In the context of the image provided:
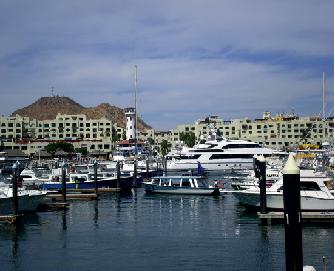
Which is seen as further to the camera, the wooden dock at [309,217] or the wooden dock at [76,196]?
the wooden dock at [76,196]

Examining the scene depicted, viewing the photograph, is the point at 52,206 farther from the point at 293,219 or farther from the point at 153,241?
the point at 293,219

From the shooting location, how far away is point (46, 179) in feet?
193

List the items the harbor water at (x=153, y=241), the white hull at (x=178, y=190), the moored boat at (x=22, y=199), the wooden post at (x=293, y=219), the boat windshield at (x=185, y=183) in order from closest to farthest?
1. the wooden post at (x=293, y=219)
2. the harbor water at (x=153, y=241)
3. the moored boat at (x=22, y=199)
4. the white hull at (x=178, y=190)
5. the boat windshield at (x=185, y=183)

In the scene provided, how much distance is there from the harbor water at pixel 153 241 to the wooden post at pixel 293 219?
965 cm

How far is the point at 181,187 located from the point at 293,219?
3983cm

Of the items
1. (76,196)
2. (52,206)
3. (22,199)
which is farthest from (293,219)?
(76,196)

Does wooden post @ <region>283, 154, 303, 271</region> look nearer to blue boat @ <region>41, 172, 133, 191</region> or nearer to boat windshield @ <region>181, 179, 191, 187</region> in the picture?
boat windshield @ <region>181, 179, 191, 187</region>

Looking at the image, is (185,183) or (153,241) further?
(185,183)

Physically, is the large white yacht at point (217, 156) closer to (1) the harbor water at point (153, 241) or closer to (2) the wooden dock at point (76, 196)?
(2) the wooden dock at point (76, 196)

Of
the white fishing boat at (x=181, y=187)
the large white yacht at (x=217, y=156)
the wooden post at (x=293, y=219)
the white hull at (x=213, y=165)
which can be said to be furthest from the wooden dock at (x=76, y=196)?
the large white yacht at (x=217, y=156)

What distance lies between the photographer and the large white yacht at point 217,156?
317 ft

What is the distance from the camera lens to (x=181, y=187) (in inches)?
2105

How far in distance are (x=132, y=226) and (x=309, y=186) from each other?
11104mm

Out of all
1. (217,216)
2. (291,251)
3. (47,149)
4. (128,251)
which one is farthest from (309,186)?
(47,149)
